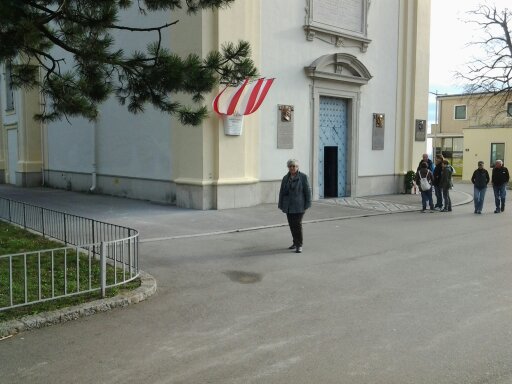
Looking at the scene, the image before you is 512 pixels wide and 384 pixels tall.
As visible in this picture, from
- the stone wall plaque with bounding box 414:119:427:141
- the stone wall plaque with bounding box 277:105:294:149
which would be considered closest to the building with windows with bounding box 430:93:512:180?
the stone wall plaque with bounding box 414:119:427:141

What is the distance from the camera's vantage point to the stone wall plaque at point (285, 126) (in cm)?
1677

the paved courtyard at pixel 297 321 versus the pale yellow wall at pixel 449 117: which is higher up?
the pale yellow wall at pixel 449 117

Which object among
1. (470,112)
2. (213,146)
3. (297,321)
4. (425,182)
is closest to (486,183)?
(425,182)

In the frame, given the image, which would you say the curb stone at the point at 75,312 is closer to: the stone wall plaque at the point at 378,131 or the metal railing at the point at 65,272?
the metal railing at the point at 65,272

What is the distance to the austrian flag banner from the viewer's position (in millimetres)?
14695

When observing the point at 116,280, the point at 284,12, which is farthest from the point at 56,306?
the point at 284,12

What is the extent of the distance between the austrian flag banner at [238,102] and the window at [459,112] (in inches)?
1501

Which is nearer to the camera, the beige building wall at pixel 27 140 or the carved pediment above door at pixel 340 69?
the carved pediment above door at pixel 340 69

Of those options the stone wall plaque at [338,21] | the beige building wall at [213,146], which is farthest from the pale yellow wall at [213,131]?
the stone wall plaque at [338,21]

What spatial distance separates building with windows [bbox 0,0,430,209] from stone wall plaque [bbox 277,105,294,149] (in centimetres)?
3

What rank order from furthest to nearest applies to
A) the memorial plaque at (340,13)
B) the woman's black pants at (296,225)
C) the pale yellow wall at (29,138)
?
the pale yellow wall at (29,138) → the memorial plaque at (340,13) → the woman's black pants at (296,225)

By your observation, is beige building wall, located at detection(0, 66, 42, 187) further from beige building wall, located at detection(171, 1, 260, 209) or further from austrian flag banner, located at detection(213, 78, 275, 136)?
austrian flag banner, located at detection(213, 78, 275, 136)

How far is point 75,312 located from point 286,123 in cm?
1214

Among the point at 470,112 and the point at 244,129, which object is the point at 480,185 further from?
the point at 470,112
